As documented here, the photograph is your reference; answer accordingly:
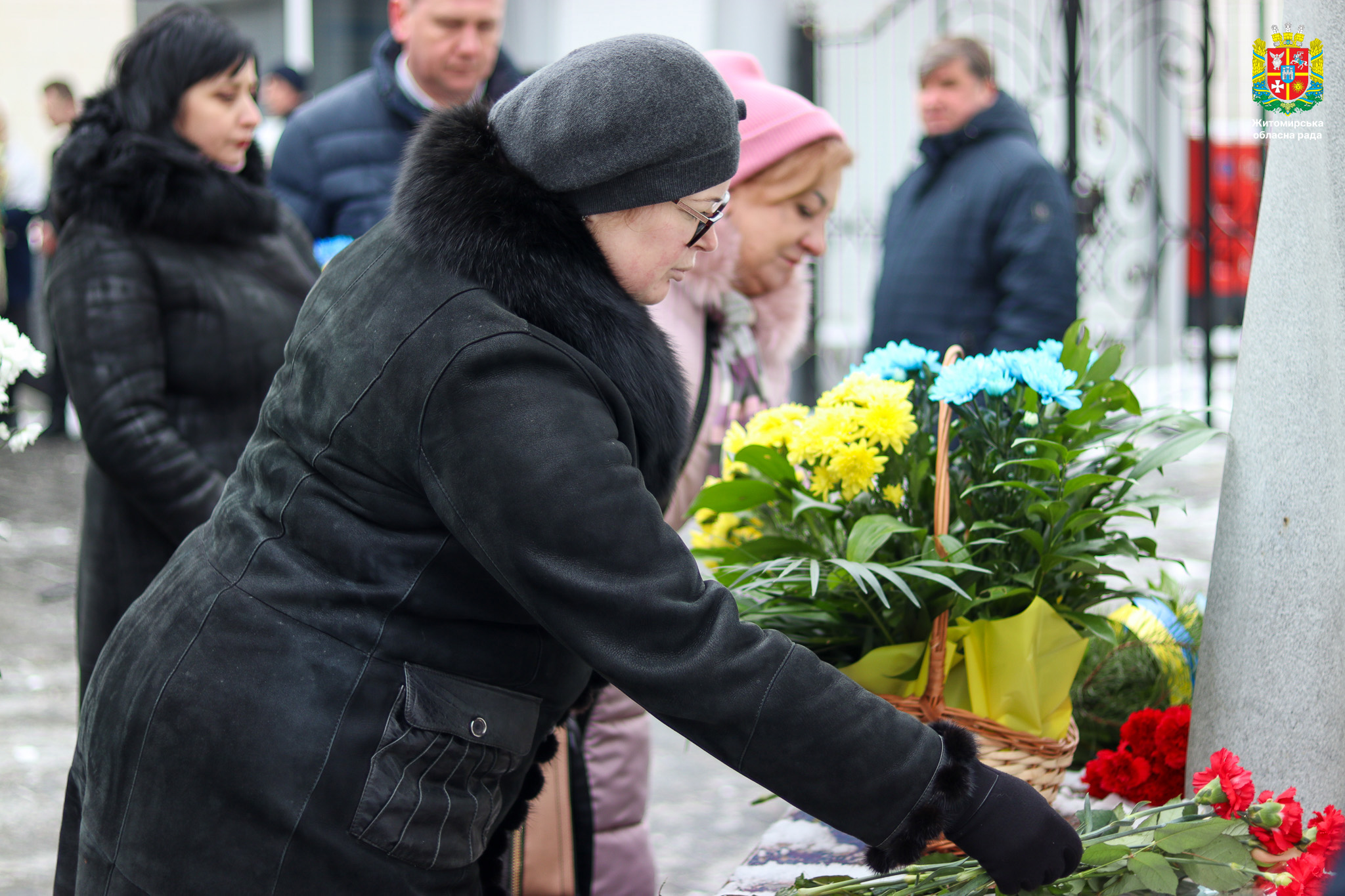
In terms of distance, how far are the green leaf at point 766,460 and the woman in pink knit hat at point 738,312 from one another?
1.77 ft

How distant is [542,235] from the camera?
1.25 meters

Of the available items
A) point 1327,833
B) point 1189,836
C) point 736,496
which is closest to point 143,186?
point 736,496

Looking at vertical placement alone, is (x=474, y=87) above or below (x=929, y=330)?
above

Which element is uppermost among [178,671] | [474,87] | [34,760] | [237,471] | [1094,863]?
[474,87]

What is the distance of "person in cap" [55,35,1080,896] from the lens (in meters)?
1.18

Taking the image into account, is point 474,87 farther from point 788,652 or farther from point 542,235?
point 788,652

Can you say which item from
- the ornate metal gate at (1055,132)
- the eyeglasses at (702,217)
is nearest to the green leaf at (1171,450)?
the eyeglasses at (702,217)

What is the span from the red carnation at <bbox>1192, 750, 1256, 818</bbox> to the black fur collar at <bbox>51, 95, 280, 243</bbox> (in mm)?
1799

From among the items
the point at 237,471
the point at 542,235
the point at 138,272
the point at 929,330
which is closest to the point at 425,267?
the point at 542,235

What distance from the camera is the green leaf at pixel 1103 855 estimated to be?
4.30ft

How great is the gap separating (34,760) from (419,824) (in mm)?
2846

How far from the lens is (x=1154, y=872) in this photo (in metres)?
1.29

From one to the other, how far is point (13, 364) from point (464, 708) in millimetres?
715

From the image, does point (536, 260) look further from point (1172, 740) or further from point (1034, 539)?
point (1172, 740)
